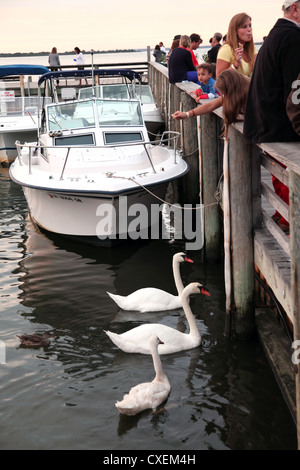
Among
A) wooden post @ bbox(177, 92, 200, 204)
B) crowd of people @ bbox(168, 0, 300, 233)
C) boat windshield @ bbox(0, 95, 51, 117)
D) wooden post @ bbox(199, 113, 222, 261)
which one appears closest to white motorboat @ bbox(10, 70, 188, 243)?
wooden post @ bbox(177, 92, 200, 204)

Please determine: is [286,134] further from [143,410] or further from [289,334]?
[143,410]

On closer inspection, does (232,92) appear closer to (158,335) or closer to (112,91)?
(158,335)

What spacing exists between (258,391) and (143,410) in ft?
3.52

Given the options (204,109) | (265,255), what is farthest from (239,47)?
(265,255)

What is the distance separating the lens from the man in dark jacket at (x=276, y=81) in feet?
16.2

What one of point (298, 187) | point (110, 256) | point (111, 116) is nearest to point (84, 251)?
point (110, 256)

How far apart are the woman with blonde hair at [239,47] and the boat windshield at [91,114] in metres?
5.11

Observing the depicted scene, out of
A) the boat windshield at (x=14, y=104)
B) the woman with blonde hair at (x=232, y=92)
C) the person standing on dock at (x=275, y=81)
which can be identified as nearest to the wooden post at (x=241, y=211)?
the woman with blonde hair at (x=232, y=92)

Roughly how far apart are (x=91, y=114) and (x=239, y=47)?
5.57 m

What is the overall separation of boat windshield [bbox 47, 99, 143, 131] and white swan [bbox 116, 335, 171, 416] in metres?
7.34

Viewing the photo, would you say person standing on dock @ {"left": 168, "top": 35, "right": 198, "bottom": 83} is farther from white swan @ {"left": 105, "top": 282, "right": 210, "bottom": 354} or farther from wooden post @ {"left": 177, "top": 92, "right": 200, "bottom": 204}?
white swan @ {"left": 105, "top": 282, "right": 210, "bottom": 354}

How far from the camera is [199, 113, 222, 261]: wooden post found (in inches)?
368

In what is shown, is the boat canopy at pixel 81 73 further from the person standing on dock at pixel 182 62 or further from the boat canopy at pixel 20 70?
the boat canopy at pixel 20 70

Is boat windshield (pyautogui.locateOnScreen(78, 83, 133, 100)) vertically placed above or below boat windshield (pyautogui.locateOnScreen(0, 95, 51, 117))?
above
